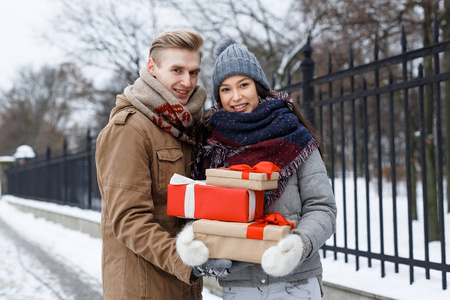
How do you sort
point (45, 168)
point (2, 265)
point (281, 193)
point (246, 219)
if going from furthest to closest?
1. point (45, 168)
2. point (2, 265)
3. point (281, 193)
4. point (246, 219)

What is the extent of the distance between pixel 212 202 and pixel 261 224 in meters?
0.21

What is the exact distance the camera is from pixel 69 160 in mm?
10461

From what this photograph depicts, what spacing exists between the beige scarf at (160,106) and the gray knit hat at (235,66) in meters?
0.25

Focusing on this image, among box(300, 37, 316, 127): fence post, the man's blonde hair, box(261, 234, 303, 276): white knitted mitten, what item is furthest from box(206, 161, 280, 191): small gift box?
box(300, 37, 316, 127): fence post

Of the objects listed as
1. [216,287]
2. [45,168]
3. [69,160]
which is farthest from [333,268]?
[45,168]

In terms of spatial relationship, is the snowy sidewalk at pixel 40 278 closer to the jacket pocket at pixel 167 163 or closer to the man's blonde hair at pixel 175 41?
the jacket pocket at pixel 167 163

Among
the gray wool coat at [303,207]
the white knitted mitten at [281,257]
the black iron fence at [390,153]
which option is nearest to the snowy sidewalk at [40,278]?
the black iron fence at [390,153]

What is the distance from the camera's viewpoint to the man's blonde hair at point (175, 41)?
2.06 m

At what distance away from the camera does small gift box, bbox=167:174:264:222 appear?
1.61m

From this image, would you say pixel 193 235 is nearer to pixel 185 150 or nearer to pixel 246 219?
pixel 246 219

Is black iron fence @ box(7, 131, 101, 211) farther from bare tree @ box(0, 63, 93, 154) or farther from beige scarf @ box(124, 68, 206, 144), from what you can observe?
bare tree @ box(0, 63, 93, 154)

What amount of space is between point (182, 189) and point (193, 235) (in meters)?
0.20

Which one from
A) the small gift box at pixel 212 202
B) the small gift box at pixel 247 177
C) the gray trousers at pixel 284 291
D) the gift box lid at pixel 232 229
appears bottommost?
the gray trousers at pixel 284 291

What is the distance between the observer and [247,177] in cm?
163
